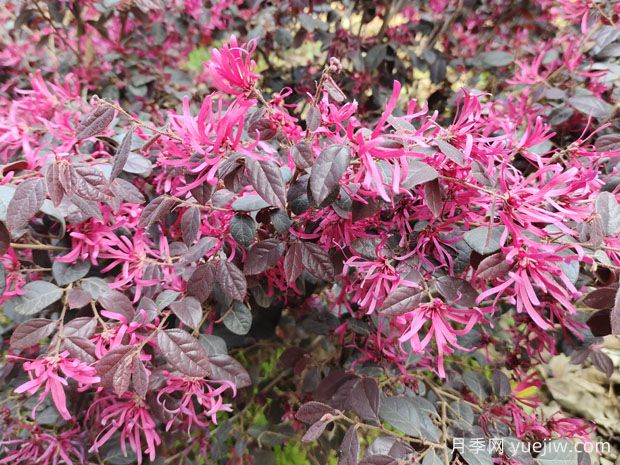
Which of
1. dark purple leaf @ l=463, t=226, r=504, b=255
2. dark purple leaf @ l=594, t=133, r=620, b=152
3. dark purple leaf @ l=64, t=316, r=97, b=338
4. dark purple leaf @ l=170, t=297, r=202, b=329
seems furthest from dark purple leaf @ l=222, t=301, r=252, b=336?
dark purple leaf @ l=594, t=133, r=620, b=152

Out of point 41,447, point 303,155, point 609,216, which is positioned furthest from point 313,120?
point 41,447

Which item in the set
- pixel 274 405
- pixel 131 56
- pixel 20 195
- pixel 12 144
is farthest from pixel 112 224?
pixel 131 56

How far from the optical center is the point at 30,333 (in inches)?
26.1

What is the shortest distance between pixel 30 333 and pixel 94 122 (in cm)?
35

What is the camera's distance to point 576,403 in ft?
4.95

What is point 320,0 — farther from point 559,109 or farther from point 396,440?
point 396,440

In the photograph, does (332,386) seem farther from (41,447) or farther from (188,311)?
(41,447)

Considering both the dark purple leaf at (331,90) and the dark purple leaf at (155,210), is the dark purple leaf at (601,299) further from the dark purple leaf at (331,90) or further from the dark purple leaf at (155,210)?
the dark purple leaf at (155,210)

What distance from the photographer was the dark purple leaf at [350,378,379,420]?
0.70 m

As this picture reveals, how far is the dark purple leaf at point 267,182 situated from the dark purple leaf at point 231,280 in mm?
193

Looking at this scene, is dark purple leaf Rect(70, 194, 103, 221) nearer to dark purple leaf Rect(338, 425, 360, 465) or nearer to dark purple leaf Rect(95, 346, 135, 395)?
dark purple leaf Rect(95, 346, 135, 395)

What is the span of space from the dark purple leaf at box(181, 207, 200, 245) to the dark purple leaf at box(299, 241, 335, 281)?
0.17 metres

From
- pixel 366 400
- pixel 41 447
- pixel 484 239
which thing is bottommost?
pixel 41 447

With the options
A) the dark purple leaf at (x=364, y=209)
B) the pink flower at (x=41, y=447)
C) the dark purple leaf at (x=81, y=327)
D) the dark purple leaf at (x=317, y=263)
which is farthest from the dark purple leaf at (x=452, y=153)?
the pink flower at (x=41, y=447)
